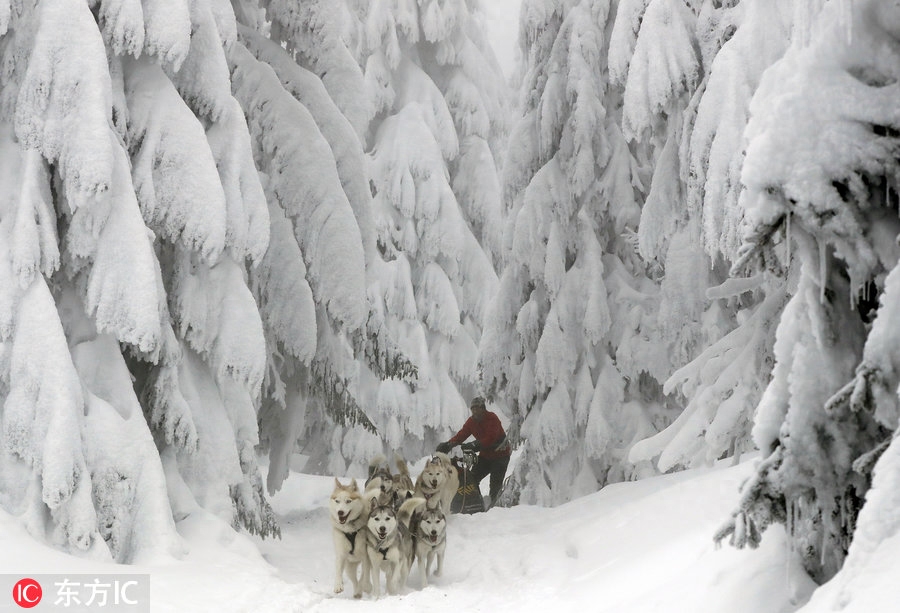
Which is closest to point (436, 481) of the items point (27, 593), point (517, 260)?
point (517, 260)

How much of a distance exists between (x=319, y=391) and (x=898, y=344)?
342 inches

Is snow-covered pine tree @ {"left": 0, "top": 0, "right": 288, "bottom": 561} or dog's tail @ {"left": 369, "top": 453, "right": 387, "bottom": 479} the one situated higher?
snow-covered pine tree @ {"left": 0, "top": 0, "right": 288, "bottom": 561}

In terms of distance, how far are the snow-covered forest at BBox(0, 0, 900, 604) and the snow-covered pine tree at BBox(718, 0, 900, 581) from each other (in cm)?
1

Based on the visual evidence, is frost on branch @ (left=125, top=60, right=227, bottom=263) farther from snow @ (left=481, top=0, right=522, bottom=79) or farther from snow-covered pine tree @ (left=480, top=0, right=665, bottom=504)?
snow @ (left=481, top=0, right=522, bottom=79)

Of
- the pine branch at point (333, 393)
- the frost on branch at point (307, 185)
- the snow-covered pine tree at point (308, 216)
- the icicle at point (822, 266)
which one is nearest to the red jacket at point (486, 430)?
the snow-covered pine tree at point (308, 216)

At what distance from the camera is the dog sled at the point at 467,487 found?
12836mm

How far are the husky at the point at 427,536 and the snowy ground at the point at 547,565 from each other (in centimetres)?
23

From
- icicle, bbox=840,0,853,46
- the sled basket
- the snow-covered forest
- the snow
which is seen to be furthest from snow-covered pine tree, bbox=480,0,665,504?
the snow

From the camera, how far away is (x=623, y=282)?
12727 millimetres

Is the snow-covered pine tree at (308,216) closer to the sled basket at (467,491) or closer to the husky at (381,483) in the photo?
the husky at (381,483)

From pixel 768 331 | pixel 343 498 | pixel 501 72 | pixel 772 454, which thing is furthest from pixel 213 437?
pixel 501 72

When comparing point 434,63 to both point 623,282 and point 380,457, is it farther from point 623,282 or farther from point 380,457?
point 380,457

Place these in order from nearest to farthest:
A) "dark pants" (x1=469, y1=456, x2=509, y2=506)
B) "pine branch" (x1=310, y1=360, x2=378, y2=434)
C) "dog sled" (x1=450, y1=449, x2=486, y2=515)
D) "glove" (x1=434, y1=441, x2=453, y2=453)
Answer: "pine branch" (x1=310, y1=360, x2=378, y2=434) < "glove" (x1=434, y1=441, x2=453, y2=453) < "dog sled" (x1=450, y1=449, x2=486, y2=515) < "dark pants" (x1=469, y1=456, x2=509, y2=506)

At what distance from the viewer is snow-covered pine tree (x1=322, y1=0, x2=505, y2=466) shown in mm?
18188
